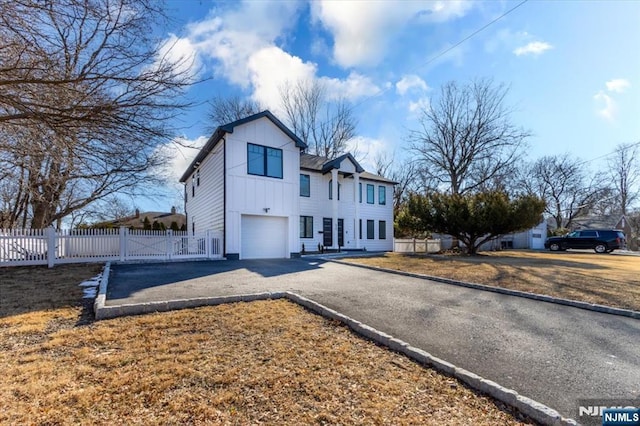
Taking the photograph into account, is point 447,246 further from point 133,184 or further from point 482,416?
point 482,416

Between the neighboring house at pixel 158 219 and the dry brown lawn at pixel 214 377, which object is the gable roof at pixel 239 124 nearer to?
the dry brown lawn at pixel 214 377

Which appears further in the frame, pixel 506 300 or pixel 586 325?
pixel 506 300

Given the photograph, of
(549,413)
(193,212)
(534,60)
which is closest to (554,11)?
(534,60)

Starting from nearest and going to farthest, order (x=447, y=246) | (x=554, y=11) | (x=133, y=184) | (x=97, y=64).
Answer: (x=97, y=64)
(x=554, y=11)
(x=133, y=184)
(x=447, y=246)

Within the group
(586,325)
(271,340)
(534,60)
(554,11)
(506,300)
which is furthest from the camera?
(534,60)

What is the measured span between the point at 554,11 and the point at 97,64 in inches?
420

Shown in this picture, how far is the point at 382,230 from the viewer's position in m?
22.8

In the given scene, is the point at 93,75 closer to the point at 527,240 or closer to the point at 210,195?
the point at 210,195

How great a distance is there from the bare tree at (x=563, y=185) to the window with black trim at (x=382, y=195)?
26.3 m

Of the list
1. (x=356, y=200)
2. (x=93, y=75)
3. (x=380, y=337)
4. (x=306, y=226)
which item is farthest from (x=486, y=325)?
(x=356, y=200)

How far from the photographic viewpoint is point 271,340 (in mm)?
4066

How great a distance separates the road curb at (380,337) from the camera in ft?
8.48

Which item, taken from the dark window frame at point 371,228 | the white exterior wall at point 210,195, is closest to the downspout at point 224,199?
the white exterior wall at point 210,195

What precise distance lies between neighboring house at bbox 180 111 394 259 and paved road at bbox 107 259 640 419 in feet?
20.5
